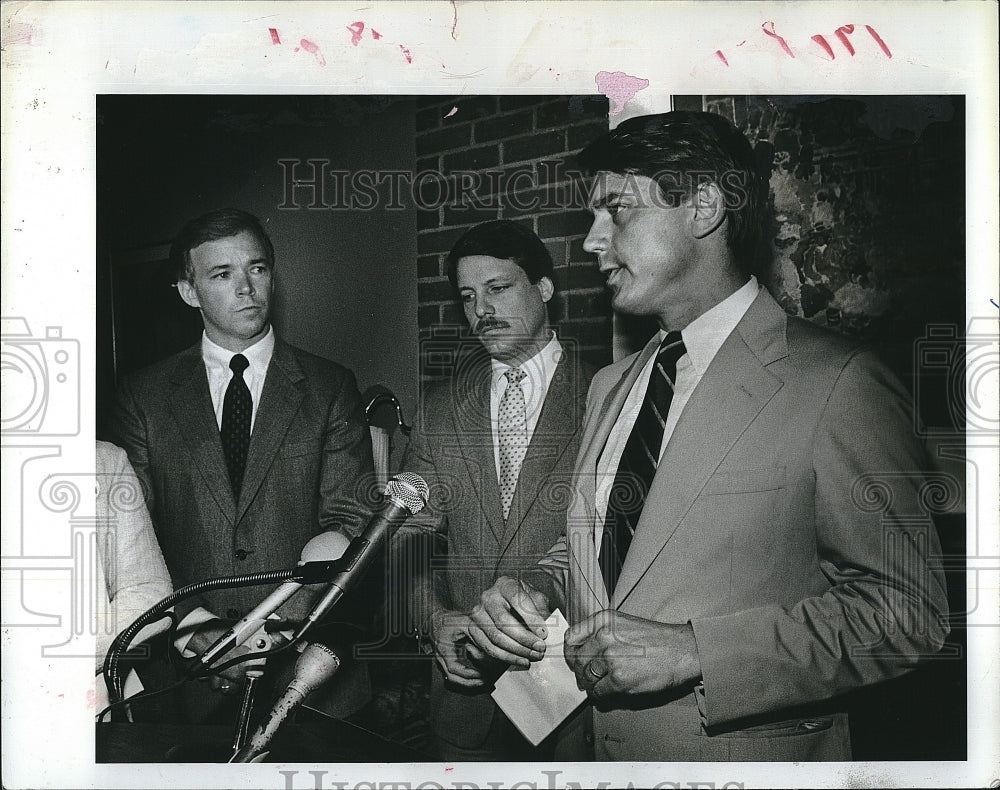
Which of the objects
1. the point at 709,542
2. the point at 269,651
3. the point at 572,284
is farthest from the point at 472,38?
the point at 269,651

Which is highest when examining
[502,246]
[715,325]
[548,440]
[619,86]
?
[619,86]

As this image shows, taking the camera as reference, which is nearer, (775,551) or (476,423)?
(775,551)

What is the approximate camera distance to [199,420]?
2352 millimetres

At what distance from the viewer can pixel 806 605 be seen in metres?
2.24

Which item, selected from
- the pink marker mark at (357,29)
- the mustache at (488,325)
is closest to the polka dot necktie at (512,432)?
the mustache at (488,325)

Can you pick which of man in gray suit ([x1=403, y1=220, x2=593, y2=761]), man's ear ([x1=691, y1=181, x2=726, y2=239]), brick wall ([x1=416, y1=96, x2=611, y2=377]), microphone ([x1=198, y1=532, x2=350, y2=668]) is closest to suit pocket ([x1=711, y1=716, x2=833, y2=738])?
man in gray suit ([x1=403, y1=220, x2=593, y2=761])

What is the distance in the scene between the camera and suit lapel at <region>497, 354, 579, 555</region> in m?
2.33

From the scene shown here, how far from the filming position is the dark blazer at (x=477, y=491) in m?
2.32

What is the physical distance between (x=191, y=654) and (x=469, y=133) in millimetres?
1368

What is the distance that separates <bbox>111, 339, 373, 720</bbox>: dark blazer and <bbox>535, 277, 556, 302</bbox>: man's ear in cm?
48

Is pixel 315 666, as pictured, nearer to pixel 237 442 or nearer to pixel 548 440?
pixel 237 442

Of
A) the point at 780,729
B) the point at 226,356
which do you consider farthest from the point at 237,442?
the point at 780,729

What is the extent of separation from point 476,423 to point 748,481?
2.06 feet

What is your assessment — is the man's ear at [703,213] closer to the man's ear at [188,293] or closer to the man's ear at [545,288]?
the man's ear at [545,288]
